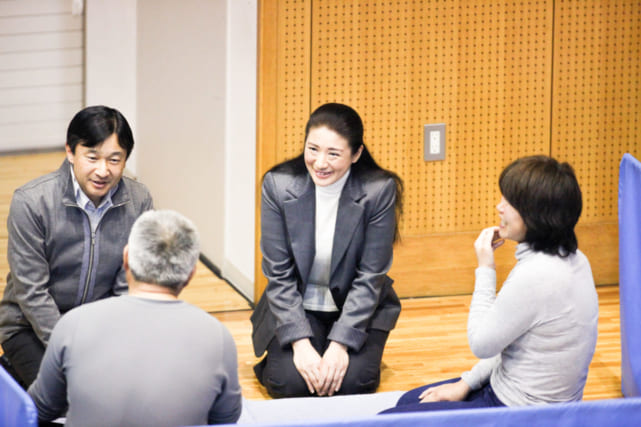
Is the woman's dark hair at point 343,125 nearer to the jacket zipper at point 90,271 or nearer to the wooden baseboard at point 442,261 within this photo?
the jacket zipper at point 90,271

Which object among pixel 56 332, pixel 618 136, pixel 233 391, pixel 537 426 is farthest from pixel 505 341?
pixel 618 136

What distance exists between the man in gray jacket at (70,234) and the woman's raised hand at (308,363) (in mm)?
663

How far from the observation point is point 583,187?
4.91m

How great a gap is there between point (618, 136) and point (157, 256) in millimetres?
3234

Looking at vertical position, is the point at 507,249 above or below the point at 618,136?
below

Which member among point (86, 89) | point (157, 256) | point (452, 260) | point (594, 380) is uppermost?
point (86, 89)

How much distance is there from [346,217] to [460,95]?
4.34 feet

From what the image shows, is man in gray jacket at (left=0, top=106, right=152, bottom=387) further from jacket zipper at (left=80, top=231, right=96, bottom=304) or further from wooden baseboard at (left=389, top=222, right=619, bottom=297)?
wooden baseboard at (left=389, top=222, right=619, bottom=297)

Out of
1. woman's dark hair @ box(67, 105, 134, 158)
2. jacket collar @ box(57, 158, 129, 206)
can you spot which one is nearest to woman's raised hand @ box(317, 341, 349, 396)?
jacket collar @ box(57, 158, 129, 206)

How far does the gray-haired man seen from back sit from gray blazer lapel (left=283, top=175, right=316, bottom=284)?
52.4 inches

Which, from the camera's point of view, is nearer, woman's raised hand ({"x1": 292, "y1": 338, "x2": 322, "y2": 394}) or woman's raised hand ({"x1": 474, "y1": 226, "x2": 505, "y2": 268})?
woman's raised hand ({"x1": 474, "y1": 226, "x2": 505, "y2": 268})

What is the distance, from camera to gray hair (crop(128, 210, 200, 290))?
7.36 feet

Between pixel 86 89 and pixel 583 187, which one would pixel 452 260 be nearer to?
pixel 583 187

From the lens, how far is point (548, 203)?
2693 millimetres
